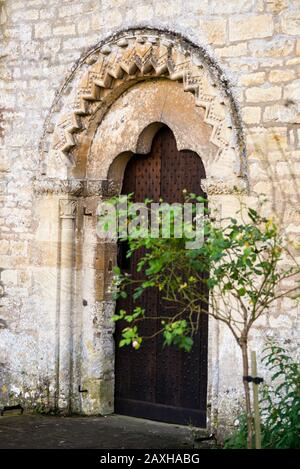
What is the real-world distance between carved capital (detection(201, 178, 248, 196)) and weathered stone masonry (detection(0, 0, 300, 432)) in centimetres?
1

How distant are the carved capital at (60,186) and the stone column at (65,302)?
0.31 feet

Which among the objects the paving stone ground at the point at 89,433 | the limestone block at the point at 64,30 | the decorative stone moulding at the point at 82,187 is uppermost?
the limestone block at the point at 64,30

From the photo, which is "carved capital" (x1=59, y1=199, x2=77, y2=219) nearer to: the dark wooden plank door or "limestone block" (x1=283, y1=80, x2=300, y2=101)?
the dark wooden plank door

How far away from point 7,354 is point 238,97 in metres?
3.48

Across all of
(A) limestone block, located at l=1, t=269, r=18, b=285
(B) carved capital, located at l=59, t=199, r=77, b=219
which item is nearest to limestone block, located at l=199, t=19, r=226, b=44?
(B) carved capital, located at l=59, t=199, r=77, b=219

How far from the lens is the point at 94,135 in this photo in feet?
27.1

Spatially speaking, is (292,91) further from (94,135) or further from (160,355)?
(160,355)

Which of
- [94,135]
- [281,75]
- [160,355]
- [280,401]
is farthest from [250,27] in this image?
[160,355]

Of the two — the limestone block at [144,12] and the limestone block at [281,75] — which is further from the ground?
the limestone block at [144,12]

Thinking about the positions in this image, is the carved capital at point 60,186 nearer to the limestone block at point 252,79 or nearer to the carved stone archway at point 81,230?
the carved stone archway at point 81,230

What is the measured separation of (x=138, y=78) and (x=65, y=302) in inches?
83.6

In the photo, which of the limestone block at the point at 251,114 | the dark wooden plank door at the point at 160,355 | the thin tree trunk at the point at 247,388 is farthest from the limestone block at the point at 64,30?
the thin tree trunk at the point at 247,388

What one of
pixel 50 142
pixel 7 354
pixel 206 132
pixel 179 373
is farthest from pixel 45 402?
pixel 206 132

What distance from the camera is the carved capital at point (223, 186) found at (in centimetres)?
684
